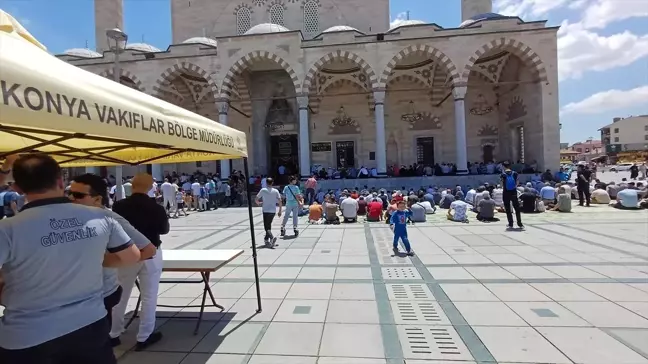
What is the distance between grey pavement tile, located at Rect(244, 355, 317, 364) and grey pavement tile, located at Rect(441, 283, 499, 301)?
209 cm

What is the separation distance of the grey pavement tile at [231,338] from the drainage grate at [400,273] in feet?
7.62

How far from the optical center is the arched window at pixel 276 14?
79.9 feet

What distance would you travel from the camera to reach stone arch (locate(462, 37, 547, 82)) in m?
18.2

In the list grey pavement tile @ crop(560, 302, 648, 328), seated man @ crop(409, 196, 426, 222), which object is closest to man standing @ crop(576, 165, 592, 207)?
seated man @ crop(409, 196, 426, 222)

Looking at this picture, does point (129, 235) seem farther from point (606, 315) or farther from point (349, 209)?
point (349, 209)

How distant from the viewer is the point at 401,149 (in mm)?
23391

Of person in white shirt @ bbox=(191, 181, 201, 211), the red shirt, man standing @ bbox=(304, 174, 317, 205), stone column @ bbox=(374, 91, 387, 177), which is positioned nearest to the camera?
the red shirt

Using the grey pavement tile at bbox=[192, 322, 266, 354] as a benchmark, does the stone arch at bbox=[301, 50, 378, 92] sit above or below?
above

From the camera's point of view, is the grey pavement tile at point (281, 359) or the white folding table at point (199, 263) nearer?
the grey pavement tile at point (281, 359)

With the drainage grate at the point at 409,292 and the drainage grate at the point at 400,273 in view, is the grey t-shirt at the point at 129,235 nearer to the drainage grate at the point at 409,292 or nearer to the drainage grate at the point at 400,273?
the drainage grate at the point at 409,292

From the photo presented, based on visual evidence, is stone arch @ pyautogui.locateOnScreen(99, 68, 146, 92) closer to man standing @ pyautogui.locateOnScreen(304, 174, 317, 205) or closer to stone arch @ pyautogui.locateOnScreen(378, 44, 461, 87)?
man standing @ pyautogui.locateOnScreen(304, 174, 317, 205)

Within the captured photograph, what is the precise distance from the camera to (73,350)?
1.66 meters

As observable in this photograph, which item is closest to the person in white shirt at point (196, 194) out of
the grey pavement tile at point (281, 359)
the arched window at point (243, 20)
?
the arched window at point (243, 20)

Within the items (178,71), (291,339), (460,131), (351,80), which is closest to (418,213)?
(291,339)
